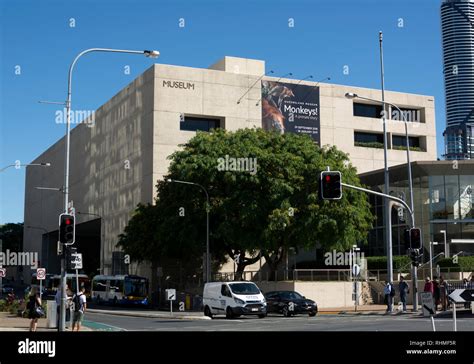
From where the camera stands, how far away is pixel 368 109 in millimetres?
76375

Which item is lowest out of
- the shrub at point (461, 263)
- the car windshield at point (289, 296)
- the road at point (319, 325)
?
the road at point (319, 325)

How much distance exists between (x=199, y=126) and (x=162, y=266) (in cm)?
1539

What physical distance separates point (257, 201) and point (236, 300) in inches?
523

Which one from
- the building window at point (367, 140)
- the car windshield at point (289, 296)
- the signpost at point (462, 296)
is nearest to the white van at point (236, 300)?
the car windshield at point (289, 296)

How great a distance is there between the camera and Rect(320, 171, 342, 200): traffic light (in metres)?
A: 24.8

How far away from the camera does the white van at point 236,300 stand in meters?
32.8

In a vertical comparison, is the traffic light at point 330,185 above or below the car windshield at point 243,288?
above

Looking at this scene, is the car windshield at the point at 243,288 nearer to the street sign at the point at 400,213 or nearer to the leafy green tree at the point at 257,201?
the leafy green tree at the point at 257,201

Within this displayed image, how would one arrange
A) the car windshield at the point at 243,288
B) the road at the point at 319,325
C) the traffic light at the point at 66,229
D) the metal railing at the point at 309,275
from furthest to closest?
the metal railing at the point at 309,275, the car windshield at the point at 243,288, the traffic light at the point at 66,229, the road at the point at 319,325

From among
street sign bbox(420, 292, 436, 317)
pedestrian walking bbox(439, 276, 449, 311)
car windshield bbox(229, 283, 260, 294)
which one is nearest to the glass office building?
pedestrian walking bbox(439, 276, 449, 311)

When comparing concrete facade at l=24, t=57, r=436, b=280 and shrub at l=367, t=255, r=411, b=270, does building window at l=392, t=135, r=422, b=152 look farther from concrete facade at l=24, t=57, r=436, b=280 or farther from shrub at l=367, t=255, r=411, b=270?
shrub at l=367, t=255, r=411, b=270
